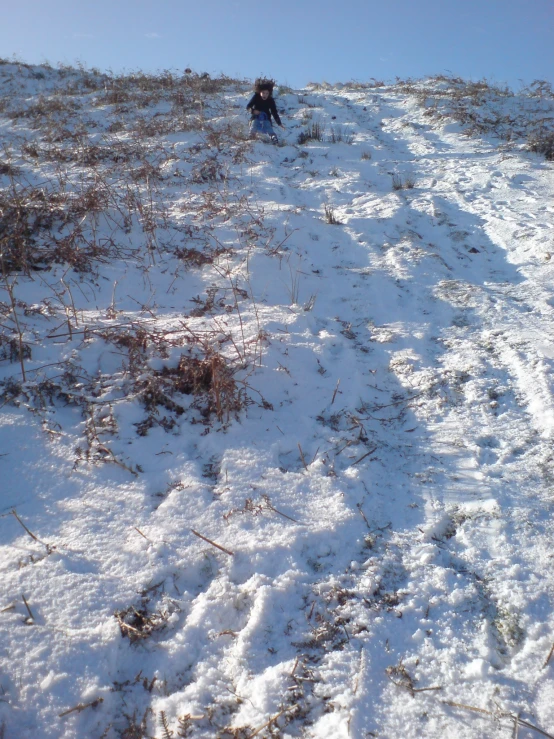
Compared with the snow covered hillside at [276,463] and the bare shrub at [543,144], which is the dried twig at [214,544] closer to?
the snow covered hillside at [276,463]

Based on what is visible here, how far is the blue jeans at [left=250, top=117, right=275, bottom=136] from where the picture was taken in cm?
823

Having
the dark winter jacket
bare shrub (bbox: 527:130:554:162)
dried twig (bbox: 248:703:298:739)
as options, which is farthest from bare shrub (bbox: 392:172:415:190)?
dried twig (bbox: 248:703:298:739)

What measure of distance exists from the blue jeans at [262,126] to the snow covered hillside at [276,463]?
9.03 feet

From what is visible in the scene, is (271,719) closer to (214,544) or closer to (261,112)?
(214,544)

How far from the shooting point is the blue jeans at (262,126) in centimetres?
823

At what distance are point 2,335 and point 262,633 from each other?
2.71 meters

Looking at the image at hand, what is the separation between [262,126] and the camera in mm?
8273

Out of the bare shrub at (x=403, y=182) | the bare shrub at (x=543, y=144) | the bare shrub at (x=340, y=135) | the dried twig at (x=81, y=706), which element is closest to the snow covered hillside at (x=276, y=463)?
the dried twig at (x=81, y=706)

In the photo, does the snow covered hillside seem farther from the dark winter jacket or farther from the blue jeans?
the dark winter jacket

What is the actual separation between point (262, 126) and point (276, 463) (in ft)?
24.2

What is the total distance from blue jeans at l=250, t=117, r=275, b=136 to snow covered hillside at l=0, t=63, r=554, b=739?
2753 millimetres

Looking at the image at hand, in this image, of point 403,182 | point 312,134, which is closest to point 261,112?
point 312,134

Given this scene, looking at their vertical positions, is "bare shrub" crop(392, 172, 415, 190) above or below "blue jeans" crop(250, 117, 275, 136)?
below

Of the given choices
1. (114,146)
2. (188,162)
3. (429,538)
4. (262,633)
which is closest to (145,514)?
(262,633)
